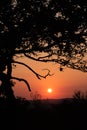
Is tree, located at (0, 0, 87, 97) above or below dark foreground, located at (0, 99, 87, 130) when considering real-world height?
above

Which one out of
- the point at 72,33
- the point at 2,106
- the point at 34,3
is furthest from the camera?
the point at 2,106

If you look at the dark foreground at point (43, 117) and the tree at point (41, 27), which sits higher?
the tree at point (41, 27)

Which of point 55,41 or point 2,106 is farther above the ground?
point 55,41

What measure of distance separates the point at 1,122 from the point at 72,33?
7468 mm

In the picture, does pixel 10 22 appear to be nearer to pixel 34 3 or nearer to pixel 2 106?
pixel 34 3

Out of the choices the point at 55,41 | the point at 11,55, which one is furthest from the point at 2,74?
the point at 55,41

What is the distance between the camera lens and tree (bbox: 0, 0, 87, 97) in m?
26.0

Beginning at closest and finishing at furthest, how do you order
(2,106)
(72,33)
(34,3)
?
(34,3), (72,33), (2,106)

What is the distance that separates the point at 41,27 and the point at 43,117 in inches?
233

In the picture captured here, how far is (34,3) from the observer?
25828 mm

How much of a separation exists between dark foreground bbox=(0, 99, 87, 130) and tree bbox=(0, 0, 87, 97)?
11.5 ft

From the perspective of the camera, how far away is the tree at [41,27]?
26.0 m

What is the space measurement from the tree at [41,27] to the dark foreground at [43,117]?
351 centimetres

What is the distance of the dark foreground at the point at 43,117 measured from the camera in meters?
25.1
